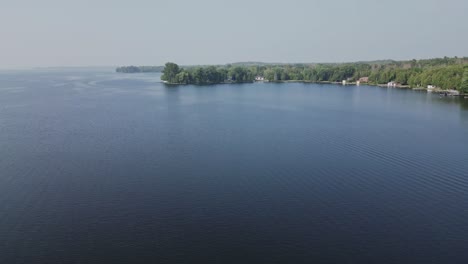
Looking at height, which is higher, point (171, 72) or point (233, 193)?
point (171, 72)

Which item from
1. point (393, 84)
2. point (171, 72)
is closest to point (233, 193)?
point (393, 84)

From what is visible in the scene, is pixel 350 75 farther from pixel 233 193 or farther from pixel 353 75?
pixel 233 193

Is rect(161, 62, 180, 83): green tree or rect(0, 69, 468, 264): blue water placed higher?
rect(161, 62, 180, 83): green tree

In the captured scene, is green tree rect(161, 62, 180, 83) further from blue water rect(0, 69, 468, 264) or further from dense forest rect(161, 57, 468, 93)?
blue water rect(0, 69, 468, 264)

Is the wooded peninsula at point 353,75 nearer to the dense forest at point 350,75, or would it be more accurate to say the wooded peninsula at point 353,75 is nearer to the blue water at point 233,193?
the dense forest at point 350,75

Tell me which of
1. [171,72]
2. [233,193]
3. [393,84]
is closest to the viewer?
[233,193]

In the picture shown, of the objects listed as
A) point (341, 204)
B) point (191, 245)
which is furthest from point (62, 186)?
point (341, 204)

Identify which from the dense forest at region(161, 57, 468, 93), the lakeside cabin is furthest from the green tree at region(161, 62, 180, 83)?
the lakeside cabin

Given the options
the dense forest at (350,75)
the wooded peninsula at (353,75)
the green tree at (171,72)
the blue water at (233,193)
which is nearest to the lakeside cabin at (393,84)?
the wooded peninsula at (353,75)

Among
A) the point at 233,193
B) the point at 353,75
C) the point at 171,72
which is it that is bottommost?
the point at 233,193
